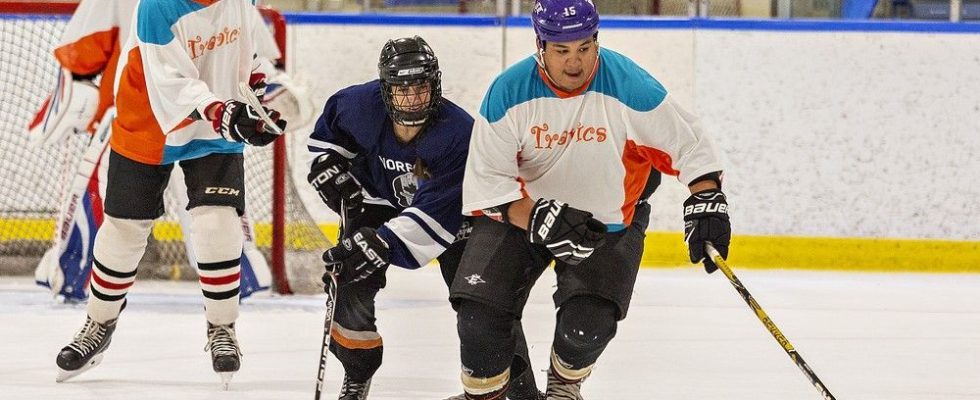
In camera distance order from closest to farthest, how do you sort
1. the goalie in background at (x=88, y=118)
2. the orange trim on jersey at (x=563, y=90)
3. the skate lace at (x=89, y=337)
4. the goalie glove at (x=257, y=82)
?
the orange trim on jersey at (x=563, y=90) < the skate lace at (x=89, y=337) < the goalie glove at (x=257, y=82) < the goalie in background at (x=88, y=118)

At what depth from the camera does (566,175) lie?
2.85 meters

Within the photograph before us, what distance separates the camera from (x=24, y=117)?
5.67 meters

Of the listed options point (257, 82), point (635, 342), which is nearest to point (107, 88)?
point (257, 82)

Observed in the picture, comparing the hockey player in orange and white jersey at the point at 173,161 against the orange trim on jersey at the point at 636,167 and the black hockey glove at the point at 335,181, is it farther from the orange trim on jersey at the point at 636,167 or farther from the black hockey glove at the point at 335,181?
the orange trim on jersey at the point at 636,167

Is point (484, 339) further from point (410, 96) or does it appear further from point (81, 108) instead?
point (81, 108)

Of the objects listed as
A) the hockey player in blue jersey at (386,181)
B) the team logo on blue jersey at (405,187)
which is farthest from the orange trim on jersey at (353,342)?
the team logo on blue jersey at (405,187)

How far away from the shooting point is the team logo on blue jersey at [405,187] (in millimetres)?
2955

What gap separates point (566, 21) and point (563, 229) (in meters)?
0.38

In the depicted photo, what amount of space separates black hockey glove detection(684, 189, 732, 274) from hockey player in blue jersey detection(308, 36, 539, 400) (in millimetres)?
483

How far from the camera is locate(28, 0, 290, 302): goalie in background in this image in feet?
13.1

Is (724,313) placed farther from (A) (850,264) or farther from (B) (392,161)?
(B) (392,161)

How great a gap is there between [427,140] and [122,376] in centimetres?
119

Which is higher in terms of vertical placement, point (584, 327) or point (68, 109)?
point (68, 109)

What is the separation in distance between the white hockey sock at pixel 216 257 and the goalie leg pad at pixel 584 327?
105 cm
